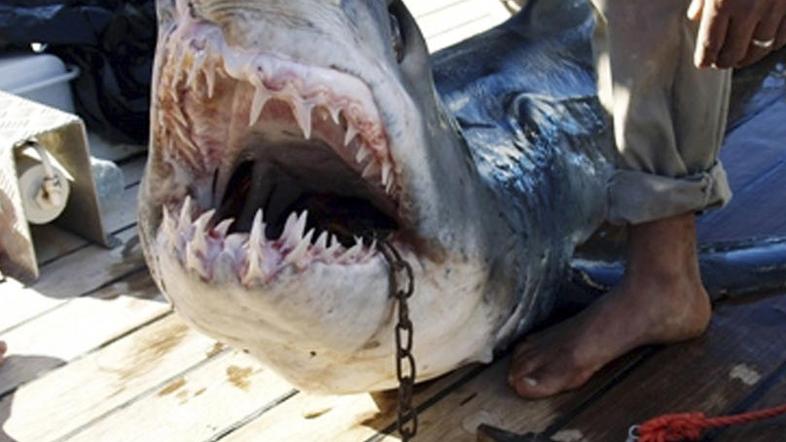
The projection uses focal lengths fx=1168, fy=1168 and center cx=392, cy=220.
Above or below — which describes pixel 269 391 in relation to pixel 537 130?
below

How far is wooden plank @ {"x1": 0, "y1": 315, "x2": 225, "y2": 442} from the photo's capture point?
2182 mm

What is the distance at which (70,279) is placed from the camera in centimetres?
277

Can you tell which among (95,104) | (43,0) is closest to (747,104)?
(95,104)

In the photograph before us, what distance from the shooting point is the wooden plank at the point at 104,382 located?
2.18 m

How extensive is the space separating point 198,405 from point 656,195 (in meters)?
0.95

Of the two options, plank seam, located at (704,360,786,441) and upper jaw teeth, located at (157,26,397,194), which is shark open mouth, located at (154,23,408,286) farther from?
plank seam, located at (704,360,786,441)

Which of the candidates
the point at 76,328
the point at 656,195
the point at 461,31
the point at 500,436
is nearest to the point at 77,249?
the point at 76,328

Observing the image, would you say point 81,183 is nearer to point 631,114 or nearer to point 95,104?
point 95,104

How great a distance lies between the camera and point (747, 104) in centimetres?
365

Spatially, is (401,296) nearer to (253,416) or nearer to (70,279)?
(253,416)

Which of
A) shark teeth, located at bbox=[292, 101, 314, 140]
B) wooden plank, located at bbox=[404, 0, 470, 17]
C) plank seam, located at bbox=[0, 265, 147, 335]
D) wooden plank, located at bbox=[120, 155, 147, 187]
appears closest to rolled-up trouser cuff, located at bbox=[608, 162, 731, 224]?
shark teeth, located at bbox=[292, 101, 314, 140]

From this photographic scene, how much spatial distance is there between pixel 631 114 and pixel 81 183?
145cm

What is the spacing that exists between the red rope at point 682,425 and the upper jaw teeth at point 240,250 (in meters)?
0.68

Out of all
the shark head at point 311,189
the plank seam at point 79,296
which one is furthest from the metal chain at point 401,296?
the plank seam at point 79,296
